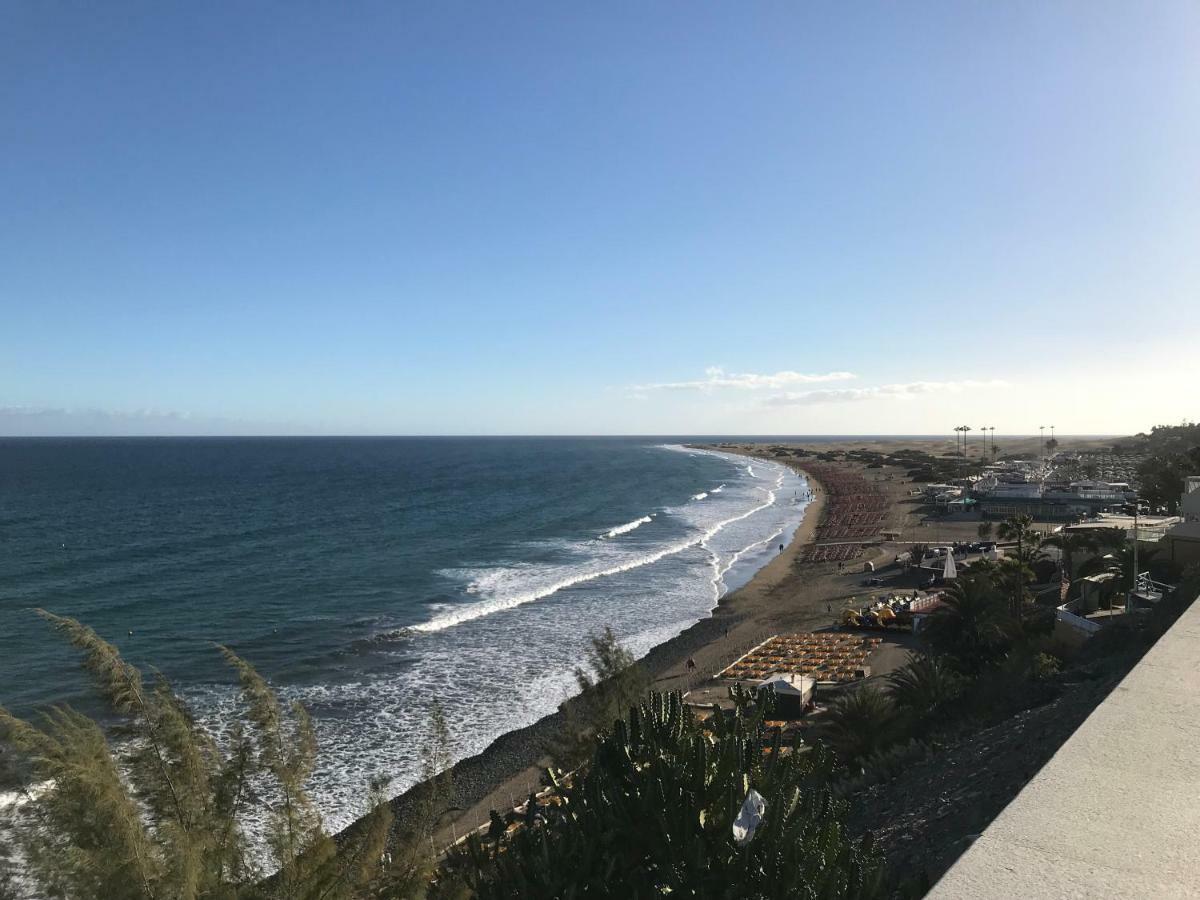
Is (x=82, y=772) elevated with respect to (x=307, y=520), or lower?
elevated

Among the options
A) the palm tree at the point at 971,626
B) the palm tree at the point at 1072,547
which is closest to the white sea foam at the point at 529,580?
the palm tree at the point at 1072,547

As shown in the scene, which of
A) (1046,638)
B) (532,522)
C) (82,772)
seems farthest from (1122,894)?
(532,522)

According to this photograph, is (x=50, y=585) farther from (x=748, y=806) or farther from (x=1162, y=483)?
(x=1162, y=483)

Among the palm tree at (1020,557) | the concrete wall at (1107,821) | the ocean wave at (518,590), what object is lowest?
the ocean wave at (518,590)

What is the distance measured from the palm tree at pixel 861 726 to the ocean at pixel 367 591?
A: 32.9ft

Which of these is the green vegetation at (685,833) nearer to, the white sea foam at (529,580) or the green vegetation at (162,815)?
the green vegetation at (162,815)

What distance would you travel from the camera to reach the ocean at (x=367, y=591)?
924 inches

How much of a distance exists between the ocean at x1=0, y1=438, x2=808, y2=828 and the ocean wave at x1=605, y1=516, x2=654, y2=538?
423mm

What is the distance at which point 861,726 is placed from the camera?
1527 centimetres

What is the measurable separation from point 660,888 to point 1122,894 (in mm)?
2969

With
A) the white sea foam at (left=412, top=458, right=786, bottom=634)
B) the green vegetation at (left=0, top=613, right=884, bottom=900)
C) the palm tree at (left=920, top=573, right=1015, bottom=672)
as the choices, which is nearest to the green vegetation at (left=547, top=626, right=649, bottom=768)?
the green vegetation at (left=0, top=613, right=884, bottom=900)

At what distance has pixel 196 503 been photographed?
73.8 meters

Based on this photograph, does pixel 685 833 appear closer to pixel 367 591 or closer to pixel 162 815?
pixel 162 815

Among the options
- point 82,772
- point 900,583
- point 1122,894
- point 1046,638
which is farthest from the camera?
point 900,583
